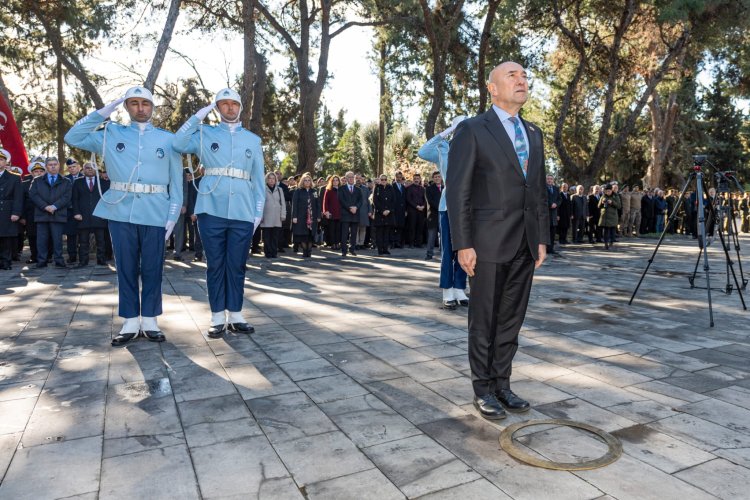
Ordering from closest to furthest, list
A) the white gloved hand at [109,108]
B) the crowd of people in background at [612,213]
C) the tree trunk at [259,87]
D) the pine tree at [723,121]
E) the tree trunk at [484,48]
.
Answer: the white gloved hand at [109,108]
the crowd of people in background at [612,213]
the tree trunk at [259,87]
the tree trunk at [484,48]
the pine tree at [723,121]

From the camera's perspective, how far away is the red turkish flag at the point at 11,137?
13680 millimetres

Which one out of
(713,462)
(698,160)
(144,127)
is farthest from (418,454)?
(698,160)

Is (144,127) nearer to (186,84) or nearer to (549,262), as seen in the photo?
(549,262)

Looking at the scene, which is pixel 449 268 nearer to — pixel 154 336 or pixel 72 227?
pixel 154 336

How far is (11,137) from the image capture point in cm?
1382

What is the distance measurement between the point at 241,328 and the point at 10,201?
7482 millimetres

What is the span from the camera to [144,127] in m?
4.91

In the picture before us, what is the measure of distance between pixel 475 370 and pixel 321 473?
3.86 feet

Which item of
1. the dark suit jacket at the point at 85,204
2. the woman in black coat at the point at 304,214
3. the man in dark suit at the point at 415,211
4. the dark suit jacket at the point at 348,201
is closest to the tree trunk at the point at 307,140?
the man in dark suit at the point at 415,211

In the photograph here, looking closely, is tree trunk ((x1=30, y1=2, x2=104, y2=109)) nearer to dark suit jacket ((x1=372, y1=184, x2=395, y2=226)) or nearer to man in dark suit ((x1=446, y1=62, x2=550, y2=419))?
dark suit jacket ((x1=372, y1=184, x2=395, y2=226))

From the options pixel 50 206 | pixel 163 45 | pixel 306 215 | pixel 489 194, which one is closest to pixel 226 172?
pixel 489 194

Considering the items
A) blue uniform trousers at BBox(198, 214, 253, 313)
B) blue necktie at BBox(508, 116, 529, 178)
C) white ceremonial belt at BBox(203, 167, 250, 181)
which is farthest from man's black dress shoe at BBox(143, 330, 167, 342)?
blue necktie at BBox(508, 116, 529, 178)

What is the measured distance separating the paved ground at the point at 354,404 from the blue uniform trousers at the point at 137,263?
0.37m

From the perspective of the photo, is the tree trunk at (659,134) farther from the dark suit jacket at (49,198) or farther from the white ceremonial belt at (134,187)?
the white ceremonial belt at (134,187)
